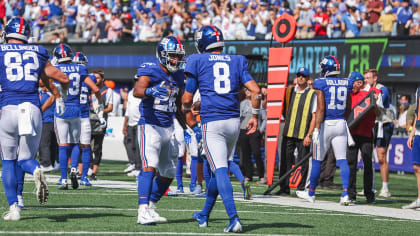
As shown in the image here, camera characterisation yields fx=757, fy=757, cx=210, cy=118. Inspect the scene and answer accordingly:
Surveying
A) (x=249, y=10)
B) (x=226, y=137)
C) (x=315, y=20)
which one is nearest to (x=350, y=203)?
(x=226, y=137)

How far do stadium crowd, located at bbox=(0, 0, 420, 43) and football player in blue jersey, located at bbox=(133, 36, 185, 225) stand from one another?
13092 millimetres

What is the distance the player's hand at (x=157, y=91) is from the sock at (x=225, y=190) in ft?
3.39

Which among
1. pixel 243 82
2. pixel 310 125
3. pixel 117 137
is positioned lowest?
pixel 117 137

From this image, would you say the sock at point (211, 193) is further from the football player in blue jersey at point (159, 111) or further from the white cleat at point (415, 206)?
the white cleat at point (415, 206)

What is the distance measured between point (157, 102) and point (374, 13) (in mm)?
14636

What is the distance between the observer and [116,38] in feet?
85.8

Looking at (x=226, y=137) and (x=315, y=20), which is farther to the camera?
(x=315, y=20)

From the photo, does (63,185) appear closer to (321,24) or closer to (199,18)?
(321,24)

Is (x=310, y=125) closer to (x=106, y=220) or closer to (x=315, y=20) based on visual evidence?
(x=106, y=220)

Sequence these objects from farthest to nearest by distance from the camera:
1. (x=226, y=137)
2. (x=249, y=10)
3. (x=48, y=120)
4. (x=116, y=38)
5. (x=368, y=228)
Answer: (x=116, y=38) → (x=249, y=10) → (x=48, y=120) → (x=368, y=228) → (x=226, y=137)

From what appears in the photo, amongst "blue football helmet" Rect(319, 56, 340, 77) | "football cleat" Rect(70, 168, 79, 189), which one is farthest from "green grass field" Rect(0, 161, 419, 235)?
"blue football helmet" Rect(319, 56, 340, 77)

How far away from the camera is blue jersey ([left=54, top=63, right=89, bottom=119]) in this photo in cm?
1188

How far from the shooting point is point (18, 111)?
7.57 metres

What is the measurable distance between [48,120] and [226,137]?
10.2 metres
